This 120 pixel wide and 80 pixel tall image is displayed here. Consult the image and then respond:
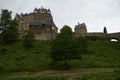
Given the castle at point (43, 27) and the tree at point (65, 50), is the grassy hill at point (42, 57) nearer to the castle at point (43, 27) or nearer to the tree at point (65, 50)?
the tree at point (65, 50)

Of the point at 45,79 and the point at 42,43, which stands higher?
the point at 42,43

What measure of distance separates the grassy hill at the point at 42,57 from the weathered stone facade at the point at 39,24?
10100mm

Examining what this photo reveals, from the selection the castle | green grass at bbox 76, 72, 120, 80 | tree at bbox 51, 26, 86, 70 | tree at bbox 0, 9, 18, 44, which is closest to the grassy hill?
tree at bbox 51, 26, 86, 70

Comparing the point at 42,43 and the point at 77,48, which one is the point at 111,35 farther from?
the point at 77,48

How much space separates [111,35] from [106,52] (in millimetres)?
23390

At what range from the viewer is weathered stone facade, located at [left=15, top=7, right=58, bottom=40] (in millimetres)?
111438

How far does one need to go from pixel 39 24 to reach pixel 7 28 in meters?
17.0

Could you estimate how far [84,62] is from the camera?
78188 mm

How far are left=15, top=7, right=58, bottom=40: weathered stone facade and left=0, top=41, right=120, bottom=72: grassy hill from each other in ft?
33.1

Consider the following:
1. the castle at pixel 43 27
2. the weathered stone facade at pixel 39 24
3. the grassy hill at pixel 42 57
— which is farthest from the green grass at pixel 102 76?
the weathered stone facade at pixel 39 24

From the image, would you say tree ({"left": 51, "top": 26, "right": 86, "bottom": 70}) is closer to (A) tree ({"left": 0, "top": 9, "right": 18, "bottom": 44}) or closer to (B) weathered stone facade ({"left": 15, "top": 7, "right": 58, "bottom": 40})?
(A) tree ({"left": 0, "top": 9, "right": 18, "bottom": 44})

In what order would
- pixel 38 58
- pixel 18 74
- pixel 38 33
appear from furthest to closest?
pixel 38 33 < pixel 38 58 < pixel 18 74

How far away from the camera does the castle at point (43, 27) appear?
366 feet

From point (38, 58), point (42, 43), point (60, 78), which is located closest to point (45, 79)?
point (60, 78)
